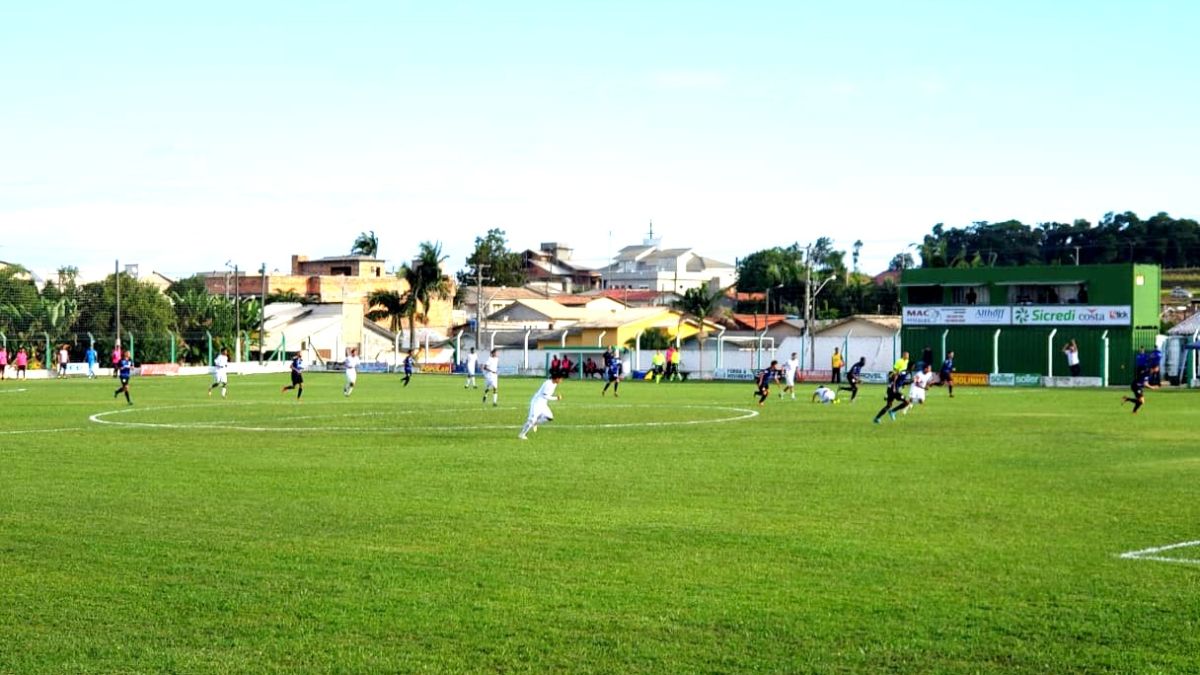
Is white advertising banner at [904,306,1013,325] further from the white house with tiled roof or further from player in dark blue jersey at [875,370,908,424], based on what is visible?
the white house with tiled roof

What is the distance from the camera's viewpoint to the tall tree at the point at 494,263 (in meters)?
173

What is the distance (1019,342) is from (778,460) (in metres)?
51.5

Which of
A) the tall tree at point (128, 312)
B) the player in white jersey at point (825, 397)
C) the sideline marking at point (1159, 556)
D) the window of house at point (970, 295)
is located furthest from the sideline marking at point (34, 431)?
the tall tree at point (128, 312)

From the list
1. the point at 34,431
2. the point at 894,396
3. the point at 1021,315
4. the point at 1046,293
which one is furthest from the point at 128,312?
the point at 894,396

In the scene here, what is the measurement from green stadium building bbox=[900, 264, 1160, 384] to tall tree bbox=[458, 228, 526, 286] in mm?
95491

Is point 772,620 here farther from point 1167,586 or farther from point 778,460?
point 778,460

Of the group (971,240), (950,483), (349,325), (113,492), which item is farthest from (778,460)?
(971,240)

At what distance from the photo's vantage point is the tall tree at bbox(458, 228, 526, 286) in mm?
172750

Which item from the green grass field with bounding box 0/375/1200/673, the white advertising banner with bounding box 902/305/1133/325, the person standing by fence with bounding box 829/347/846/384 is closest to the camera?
the green grass field with bounding box 0/375/1200/673

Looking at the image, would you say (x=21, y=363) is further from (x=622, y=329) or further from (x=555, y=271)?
(x=555, y=271)

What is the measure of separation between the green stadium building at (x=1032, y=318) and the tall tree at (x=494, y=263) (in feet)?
313

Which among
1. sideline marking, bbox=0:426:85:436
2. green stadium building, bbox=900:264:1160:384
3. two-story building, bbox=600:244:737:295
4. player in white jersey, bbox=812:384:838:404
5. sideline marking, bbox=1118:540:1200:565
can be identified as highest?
two-story building, bbox=600:244:737:295

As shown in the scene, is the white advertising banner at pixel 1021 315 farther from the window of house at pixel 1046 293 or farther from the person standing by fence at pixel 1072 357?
the person standing by fence at pixel 1072 357

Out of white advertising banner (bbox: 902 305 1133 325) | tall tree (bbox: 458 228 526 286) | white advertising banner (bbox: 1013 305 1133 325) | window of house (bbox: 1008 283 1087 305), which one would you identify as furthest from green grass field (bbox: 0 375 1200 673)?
tall tree (bbox: 458 228 526 286)
